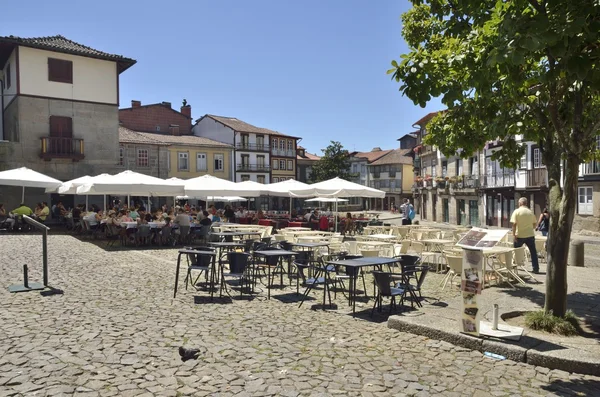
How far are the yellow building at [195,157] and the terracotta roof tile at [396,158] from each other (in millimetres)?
32019

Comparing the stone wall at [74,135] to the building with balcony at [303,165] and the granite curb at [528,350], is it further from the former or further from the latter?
the building with balcony at [303,165]

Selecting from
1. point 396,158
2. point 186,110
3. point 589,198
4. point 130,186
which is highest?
point 186,110

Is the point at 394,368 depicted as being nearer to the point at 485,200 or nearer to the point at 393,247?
the point at 393,247

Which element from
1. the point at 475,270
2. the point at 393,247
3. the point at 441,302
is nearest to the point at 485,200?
the point at 393,247

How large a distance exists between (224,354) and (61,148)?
84.2 feet

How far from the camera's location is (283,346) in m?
5.82

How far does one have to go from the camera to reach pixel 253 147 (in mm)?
55000

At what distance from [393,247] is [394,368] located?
6.79 m

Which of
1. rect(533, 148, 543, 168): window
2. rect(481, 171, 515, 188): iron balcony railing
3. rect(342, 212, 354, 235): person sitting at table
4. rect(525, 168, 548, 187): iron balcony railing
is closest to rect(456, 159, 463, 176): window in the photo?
rect(481, 171, 515, 188): iron balcony railing

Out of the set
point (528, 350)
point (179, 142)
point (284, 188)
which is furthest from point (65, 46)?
point (528, 350)

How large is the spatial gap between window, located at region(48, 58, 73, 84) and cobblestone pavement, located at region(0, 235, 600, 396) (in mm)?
22513

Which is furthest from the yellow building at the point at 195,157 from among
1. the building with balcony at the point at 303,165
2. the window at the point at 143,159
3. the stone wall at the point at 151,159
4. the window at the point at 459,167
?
the building with balcony at the point at 303,165

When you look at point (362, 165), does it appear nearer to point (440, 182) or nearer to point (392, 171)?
point (392, 171)

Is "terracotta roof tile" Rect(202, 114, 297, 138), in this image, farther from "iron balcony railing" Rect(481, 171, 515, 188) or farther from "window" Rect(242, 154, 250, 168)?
"iron balcony railing" Rect(481, 171, 515, 188)
